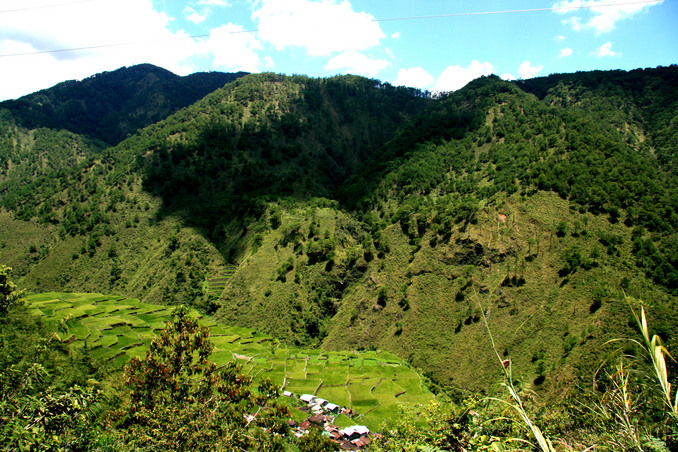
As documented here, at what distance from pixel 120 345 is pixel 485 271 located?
47528mm

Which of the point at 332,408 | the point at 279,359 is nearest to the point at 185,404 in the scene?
the point at 332,408

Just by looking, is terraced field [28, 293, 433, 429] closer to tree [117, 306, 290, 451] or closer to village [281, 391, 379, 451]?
village [281, 391, 379, 451]

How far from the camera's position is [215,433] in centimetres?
1169

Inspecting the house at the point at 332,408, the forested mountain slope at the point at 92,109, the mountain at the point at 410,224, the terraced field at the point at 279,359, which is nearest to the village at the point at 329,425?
the house at the point at 332,408

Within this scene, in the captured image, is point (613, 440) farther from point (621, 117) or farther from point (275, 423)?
point (621, 117)

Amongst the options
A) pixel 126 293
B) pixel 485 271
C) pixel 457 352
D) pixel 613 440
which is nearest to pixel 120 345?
pixel 126 293

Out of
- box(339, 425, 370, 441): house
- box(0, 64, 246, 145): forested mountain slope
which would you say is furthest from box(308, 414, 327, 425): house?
box(0, 64, 246, 145): forested mountain slope

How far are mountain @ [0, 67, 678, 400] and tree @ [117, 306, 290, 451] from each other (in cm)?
1205

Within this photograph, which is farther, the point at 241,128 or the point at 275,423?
the point at 241,128

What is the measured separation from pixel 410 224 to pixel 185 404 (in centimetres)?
4873

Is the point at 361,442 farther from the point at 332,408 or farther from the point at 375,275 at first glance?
the point at 375,275

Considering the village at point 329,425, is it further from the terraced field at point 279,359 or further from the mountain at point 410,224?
the mountain at point 410,224

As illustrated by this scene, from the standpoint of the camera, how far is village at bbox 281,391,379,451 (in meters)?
29.9

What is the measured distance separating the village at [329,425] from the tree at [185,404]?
17158 mm
